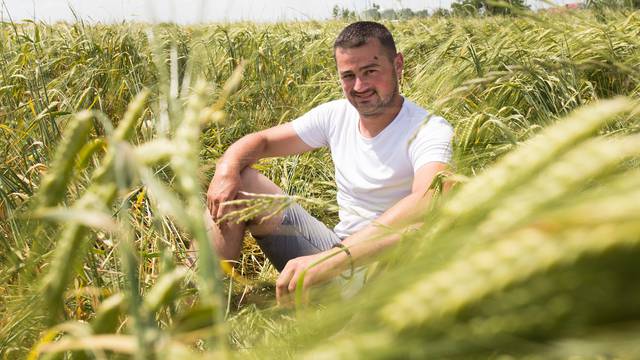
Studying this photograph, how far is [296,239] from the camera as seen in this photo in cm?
226

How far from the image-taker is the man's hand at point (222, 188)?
2.25 metres

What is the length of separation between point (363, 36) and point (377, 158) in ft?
1.58

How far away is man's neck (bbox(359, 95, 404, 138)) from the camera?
2324 millimetres

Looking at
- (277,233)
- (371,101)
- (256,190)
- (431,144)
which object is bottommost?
(277,233)

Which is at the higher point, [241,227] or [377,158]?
[377,158]

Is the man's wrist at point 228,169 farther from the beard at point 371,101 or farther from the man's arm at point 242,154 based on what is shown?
the beard at point 371,101

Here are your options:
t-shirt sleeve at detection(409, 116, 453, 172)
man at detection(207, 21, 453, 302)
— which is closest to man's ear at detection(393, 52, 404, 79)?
man at detection(207, 21, 453, 302)

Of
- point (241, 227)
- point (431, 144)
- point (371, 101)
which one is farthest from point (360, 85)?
point (241, 227)

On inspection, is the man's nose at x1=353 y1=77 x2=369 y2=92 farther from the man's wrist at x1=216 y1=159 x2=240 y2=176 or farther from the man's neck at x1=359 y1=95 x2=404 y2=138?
the man's wrist at x1=216 y1=159 x2=240 y2=176

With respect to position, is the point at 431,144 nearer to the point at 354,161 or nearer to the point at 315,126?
the point at 354,161

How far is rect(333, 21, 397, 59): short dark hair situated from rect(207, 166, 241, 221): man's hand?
65 cm

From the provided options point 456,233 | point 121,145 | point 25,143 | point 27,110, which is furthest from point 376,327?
point 27,110

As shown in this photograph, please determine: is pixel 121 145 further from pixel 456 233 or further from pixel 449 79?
pixel 449 79

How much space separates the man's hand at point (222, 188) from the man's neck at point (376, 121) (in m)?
0.51
